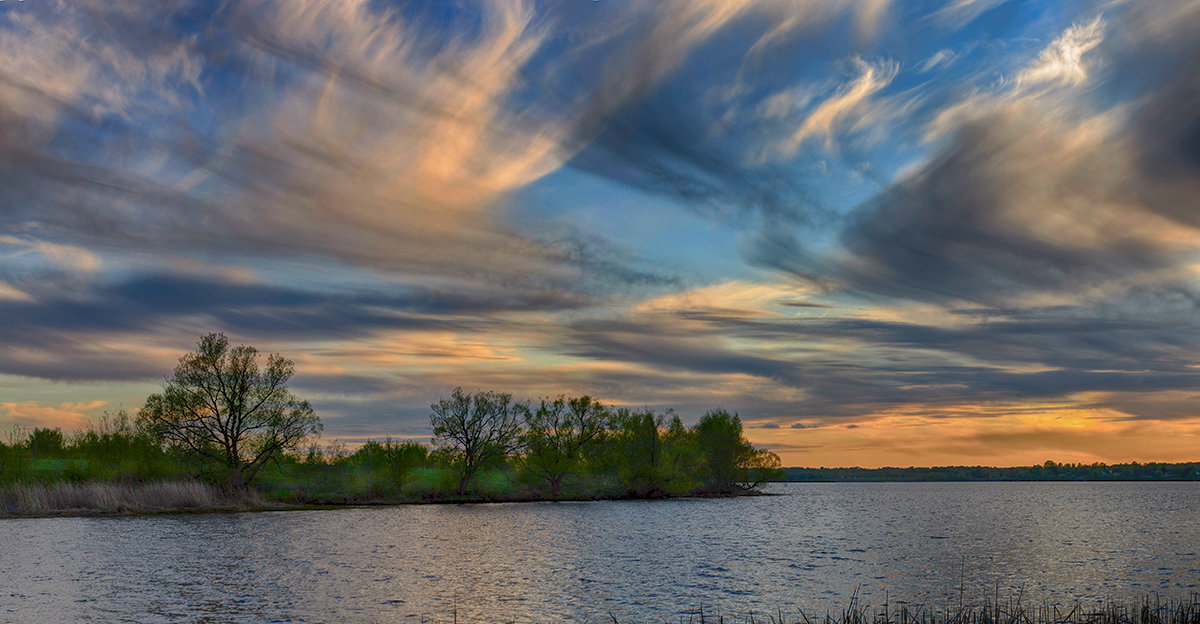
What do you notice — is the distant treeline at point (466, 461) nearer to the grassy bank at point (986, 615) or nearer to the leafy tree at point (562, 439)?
the leafy tree at point (562, 439)

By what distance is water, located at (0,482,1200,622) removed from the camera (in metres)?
34.1

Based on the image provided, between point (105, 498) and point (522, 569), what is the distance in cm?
6633

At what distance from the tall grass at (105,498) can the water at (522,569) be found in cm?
587

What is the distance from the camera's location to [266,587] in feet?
129

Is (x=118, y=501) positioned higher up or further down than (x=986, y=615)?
further down

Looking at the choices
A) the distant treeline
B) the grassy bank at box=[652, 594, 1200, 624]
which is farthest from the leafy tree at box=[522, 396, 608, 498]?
the grassy bank at box=[652, 594, 1200, 624]

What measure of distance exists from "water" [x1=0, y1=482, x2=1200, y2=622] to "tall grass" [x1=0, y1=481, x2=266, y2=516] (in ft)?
19.3

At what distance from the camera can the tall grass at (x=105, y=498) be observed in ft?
282

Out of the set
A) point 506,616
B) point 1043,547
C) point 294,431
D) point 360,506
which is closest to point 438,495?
point 360,506

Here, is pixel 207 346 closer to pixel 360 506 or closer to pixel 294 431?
pixel 294 431

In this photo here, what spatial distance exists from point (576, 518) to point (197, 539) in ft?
163

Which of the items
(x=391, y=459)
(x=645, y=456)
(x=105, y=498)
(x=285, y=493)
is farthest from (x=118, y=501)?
(x=645, y=456)

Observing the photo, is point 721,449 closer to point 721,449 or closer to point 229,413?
point 721,449

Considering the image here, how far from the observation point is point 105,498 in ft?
294
